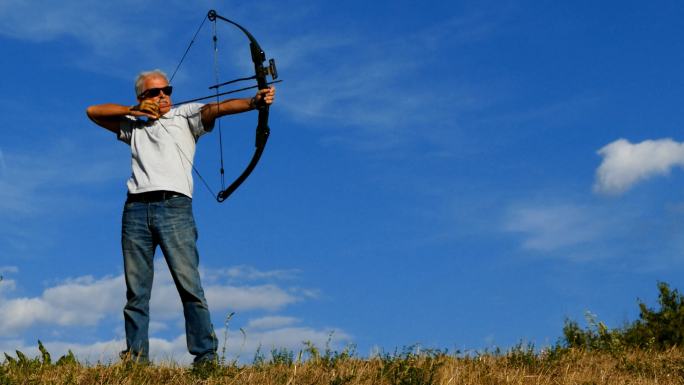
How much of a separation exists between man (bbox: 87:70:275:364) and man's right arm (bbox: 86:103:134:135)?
1cm

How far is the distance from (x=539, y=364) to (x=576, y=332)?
3.78 meters

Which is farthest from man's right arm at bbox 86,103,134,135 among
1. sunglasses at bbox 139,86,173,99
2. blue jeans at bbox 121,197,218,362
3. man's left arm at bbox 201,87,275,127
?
blue jeans at bbox 121,197,218,362

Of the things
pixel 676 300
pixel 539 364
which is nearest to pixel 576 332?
pixel 676 300

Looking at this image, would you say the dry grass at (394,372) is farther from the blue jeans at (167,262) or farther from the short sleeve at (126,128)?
the short sleeve at (126,128)

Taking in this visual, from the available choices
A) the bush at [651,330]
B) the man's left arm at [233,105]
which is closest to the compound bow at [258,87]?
the man's left arm at [233,105]

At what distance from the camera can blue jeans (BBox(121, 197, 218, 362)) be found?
7.39m

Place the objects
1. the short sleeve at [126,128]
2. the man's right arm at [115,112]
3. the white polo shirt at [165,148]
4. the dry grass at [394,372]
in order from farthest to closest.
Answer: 1. the short sleeve at [126,128]
2. the man's right arm at [115,112]
3. the white polo shirt at [165,148]
4. the dry grass at [394,372]

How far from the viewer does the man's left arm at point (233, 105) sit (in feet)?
24.2

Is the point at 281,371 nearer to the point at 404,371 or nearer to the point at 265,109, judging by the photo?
the point at 404,371

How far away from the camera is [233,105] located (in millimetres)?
7582

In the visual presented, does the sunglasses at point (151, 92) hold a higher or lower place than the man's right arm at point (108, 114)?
higher

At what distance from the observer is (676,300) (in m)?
12.8

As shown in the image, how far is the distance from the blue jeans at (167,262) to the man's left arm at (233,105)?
0.75 meters

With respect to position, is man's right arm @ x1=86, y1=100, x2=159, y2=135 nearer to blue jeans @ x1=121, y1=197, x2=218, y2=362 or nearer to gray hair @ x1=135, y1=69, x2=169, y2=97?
gray hair @ x1=135, y1=69, x2=169, y2=97
